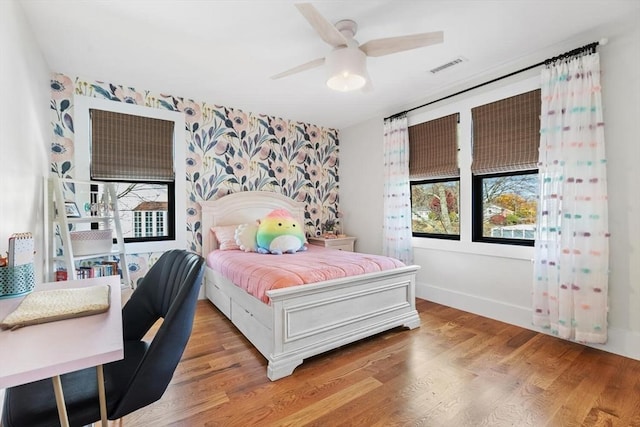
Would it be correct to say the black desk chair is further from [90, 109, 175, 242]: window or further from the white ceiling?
[90, 109, 175, 242]: window

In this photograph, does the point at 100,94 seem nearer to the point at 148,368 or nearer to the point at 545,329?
the point at 148,368

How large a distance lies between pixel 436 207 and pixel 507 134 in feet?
3.69

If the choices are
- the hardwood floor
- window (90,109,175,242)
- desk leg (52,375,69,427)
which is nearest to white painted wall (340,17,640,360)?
the hardwood floor

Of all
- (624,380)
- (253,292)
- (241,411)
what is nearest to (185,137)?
(253,292)

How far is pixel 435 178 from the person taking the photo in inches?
142

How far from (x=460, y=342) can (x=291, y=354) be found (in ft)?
4.76

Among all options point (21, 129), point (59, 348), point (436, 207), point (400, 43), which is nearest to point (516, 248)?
point (436, 207)

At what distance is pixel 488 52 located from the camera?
257 centimetres

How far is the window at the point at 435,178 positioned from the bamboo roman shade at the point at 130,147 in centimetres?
301

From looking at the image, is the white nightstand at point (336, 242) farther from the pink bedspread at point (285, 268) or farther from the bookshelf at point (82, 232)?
the bookshelf at point (82, 232)

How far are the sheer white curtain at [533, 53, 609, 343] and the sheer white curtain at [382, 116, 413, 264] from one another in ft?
4.68

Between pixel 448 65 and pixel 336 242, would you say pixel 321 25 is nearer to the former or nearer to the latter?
pixel 448 65

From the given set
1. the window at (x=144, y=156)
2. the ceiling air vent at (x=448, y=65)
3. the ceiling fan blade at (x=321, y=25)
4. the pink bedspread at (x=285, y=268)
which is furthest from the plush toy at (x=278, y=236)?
the ceiling air vent at (x=448, y=65)

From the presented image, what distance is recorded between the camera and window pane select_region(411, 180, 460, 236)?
3467 mm
